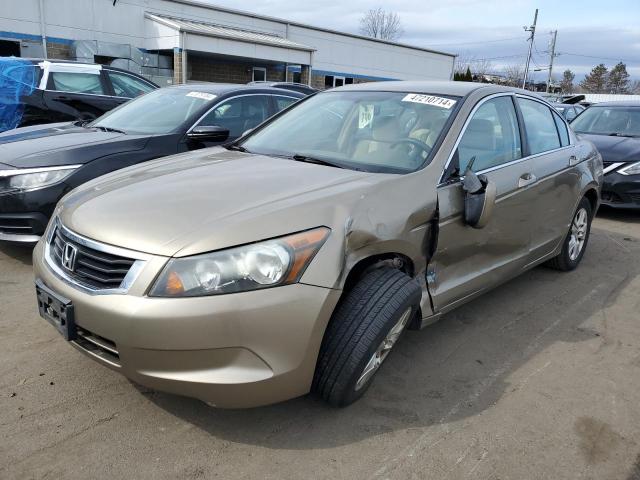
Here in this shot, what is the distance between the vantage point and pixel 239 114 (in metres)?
5.49

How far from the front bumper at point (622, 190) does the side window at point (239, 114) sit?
15.5ft

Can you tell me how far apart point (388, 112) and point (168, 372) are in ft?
7.04

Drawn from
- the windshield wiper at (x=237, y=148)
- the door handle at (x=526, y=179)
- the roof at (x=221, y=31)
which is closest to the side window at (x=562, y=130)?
the door handle at (x=526, y=179)

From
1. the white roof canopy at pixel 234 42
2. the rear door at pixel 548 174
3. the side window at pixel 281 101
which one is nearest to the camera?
the rear door at pixel 548 174

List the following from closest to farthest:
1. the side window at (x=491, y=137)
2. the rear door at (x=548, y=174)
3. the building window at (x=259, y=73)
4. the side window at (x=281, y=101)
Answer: the side window at (x=491, y=137), the rear door at (x=548, y=174), the side window at (x=281, y=101), the building window at (x=259, y=73)

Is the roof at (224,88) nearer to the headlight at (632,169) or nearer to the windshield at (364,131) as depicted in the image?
the windshield at (364,131)

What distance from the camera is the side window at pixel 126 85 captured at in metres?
7.62

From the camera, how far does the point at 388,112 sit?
3.43m

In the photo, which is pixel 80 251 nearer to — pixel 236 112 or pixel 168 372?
pixel 168 372

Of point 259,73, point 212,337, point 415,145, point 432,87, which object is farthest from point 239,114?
point 259,73

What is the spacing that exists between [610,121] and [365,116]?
6.59 m

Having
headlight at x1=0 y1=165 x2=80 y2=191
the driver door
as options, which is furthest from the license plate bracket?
headlight at x1=0 y1=165 x2=80 y2=191

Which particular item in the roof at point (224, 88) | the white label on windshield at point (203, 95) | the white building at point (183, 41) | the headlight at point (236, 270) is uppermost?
the white building at point (183, 41)

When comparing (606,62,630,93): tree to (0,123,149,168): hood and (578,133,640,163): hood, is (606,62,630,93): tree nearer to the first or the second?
(578,133,640,163): hood
